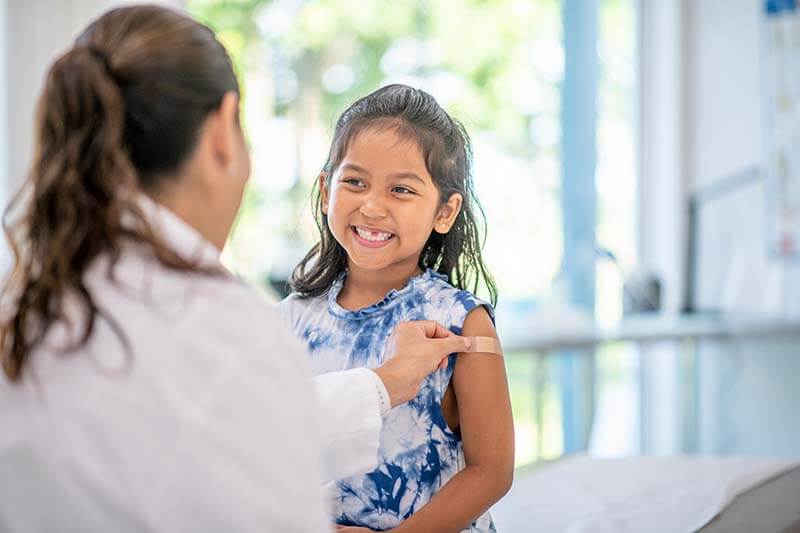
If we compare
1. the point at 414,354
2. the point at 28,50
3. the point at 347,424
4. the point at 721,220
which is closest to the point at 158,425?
the point at 347,424

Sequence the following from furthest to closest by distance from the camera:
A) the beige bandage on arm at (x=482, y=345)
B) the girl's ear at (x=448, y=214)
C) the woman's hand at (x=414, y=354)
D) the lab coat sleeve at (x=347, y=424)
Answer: the girl's ear at (x=448, y=214) < the beige bandage on arm at (x=482, y=345) < the woman's hand at (x=414, y=354) < the lab coat sleeve at (x=347, y=424)

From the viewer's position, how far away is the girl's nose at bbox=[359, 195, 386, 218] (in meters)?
1.39

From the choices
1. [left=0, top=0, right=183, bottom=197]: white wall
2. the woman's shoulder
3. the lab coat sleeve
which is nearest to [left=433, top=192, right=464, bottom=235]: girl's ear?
the woman's shoulder

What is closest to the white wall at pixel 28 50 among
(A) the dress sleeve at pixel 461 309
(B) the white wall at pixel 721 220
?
(A) the dress sleeve at pixel 461 309

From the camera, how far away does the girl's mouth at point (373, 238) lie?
55.7 inches

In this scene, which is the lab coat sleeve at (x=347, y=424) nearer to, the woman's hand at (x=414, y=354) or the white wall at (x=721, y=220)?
the woman's hand at (x=414, y=354)

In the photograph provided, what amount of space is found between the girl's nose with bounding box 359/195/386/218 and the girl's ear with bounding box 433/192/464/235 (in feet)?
0.38

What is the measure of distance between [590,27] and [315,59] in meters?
1.49

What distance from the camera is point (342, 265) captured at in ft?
5.16

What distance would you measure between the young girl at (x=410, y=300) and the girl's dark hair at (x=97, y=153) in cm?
49

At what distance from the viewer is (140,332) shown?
0.86 meters

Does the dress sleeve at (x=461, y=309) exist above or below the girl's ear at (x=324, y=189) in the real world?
below

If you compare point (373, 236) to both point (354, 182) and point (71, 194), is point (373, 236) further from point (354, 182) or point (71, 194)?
point (71, 194)

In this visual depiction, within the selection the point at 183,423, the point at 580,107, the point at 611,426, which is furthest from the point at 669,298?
the point at 183,423
